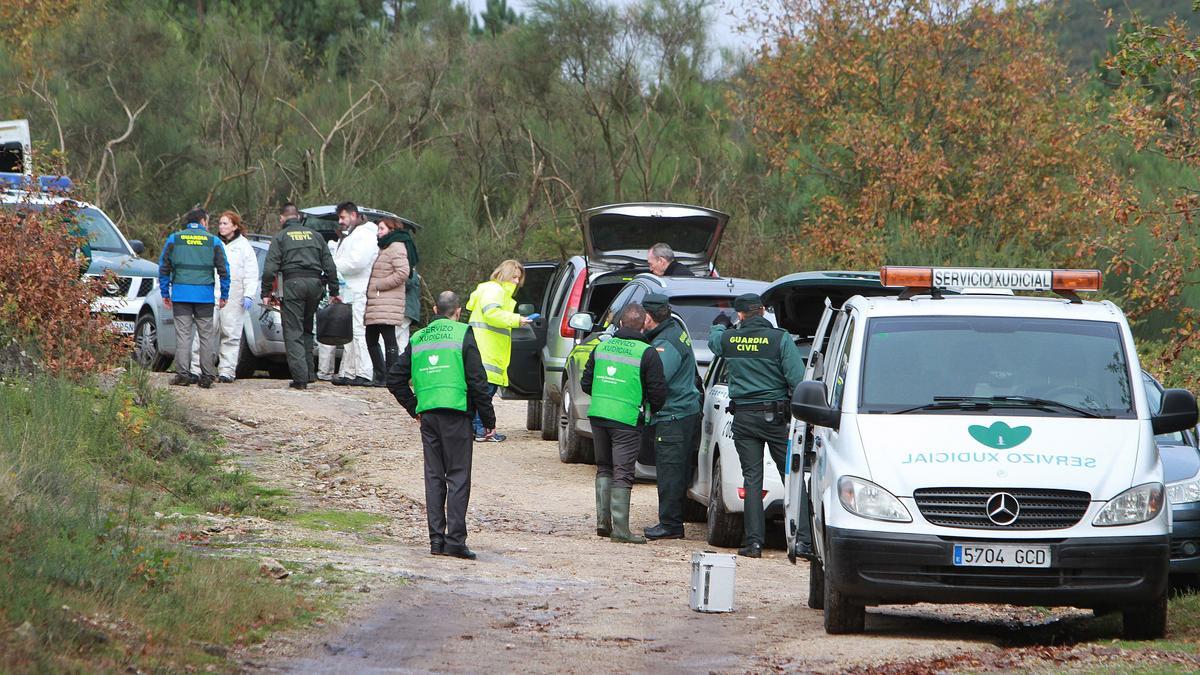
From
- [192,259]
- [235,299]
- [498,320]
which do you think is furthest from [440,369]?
[235,299]

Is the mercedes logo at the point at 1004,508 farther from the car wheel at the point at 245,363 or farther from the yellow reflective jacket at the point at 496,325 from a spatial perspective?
the car wheel at the point at 245,363

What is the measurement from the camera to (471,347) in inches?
465

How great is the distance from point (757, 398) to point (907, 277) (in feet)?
9.35

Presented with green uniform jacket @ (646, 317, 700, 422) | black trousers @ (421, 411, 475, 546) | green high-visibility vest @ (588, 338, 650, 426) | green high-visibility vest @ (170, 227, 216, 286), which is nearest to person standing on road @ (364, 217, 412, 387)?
green high-visibility vest @ (170, 227, 216, 286)

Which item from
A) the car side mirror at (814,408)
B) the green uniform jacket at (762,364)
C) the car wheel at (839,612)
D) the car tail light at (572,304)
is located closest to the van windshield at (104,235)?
the car tail light at (572,304)

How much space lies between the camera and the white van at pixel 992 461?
8.55 meters

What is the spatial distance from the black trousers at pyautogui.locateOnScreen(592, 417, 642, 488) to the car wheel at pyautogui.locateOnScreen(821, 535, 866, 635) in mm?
3900

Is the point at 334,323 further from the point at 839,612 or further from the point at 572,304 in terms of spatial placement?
the point at 839,612

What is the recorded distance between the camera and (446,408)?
11.7 meters

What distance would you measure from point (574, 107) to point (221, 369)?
1663cm

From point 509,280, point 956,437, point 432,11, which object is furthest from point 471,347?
point 432,11

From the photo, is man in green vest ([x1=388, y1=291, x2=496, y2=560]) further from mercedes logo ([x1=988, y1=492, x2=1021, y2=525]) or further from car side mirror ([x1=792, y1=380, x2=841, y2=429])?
mercedes logo ([x1=988, y1=492, x2=1021, y2=525])

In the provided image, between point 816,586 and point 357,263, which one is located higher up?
point 357,263

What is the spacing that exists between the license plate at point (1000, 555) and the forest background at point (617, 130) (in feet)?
48.6
